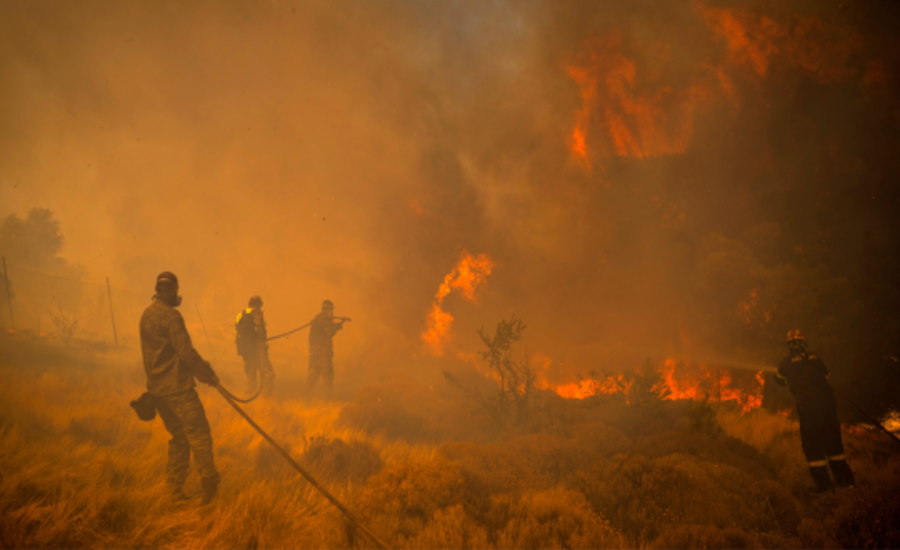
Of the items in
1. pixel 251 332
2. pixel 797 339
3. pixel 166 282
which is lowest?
pixel 797 339

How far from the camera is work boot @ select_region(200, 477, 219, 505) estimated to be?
5.18m

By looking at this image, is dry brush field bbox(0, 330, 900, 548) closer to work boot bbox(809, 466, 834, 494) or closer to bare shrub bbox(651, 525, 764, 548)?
bare shrub bbox(651, 525, 764, 548)

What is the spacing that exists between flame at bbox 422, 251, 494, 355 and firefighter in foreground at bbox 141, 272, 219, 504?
16.0m

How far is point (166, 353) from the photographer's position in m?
5.41

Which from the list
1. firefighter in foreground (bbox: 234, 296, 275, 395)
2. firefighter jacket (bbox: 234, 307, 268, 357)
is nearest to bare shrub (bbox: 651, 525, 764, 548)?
firefighter in foreground (bbox: 234, 296, 275, 395)

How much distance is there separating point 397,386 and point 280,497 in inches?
309

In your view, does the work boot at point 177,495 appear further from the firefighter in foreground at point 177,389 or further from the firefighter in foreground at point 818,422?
the firefighter in foreground at point 818,422

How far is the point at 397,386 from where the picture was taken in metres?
13.0

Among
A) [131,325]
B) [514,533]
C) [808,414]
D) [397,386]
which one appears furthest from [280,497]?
[131,325]

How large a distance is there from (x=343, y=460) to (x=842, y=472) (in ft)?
28.2

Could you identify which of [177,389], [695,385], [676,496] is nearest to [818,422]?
[676,496]

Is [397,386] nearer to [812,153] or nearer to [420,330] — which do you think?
[420,330]

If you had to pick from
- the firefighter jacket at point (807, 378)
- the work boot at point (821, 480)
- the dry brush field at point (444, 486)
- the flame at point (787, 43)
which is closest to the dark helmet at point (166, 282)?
the dry brush field at point (444, 486)

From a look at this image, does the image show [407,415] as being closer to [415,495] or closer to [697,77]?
[415,495]
